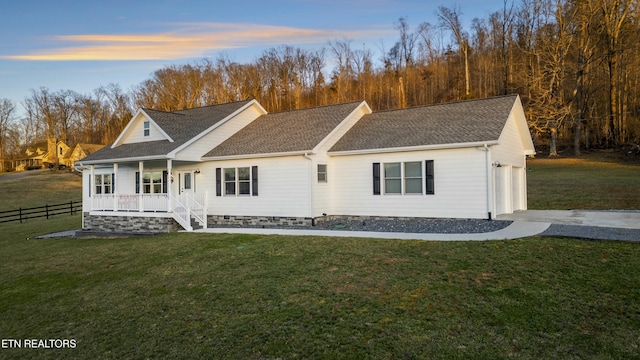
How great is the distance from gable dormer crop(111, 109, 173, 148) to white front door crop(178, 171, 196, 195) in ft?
5.75

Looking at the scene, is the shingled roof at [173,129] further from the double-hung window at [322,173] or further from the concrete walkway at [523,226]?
the double-hung window at [322,173]

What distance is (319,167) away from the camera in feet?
51.0

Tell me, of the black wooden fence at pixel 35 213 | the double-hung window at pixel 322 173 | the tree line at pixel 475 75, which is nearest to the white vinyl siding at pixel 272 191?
the double-hung window at pixel 322 173

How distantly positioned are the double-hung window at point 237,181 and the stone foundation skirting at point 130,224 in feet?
7.99

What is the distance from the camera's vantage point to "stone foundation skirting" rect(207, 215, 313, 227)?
50.0 ft

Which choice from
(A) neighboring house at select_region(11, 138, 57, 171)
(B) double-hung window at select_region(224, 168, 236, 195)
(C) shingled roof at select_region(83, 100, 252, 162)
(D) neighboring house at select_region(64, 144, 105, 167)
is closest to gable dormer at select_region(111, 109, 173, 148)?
(C) shingled roof at select_region(83, 100, 252, 162)

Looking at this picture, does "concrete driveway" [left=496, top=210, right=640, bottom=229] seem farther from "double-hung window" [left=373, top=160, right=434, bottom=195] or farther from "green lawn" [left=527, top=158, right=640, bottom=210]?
"green lawn" [left=527, top=158, right=640, bottom=210]

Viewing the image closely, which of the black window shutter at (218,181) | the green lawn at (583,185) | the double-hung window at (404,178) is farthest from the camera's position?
the green lawn at (583,185)

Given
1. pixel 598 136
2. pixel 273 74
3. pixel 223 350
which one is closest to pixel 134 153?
pixel 223 350

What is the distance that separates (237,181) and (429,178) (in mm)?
7829

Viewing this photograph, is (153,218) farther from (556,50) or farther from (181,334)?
(556,50)

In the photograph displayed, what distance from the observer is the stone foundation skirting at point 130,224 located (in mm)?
16062

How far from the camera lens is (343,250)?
992 cm

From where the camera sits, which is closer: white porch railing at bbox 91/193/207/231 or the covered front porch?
white porch railing at bbox 91/193/207/231
